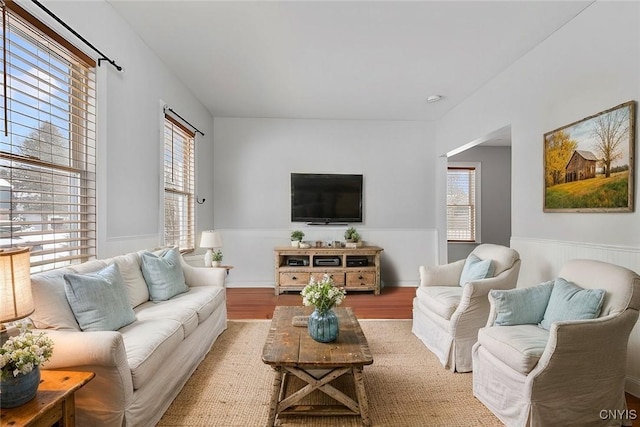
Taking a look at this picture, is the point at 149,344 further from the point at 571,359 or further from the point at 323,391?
the point at 571,359

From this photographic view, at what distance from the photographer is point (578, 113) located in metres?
2.63

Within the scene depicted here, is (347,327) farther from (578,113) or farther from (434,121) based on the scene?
(434,121)

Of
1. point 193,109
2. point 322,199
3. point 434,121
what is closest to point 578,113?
point 434,121

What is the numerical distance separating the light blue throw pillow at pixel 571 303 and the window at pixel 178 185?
11.9 feet

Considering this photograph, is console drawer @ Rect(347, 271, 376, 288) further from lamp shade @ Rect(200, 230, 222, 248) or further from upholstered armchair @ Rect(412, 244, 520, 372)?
lamp shade @ Rect(200, 230, 222, 248)

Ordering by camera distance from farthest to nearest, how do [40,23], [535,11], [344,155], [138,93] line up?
[344,155] → [138,93] → [535,11] → [40,23]

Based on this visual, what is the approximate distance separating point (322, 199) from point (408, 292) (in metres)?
2.06

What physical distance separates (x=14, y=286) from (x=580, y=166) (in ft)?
12.2

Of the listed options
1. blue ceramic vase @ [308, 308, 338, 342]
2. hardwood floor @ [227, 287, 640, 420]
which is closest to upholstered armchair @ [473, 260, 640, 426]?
blue ceramic vase @ [308, 308, 338, 342]

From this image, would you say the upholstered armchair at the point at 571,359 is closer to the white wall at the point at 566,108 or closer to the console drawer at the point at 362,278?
the white wall at the point at 566,108

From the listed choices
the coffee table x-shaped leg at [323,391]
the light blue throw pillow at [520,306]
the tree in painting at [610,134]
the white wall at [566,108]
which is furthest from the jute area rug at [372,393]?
the tree in painting at [610,134]

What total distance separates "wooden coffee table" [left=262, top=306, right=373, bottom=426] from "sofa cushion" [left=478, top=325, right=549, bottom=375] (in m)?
0.79

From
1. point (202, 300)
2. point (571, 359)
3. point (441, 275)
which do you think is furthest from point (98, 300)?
point (441, 275)

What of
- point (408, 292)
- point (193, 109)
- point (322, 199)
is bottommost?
point (408, 292)
